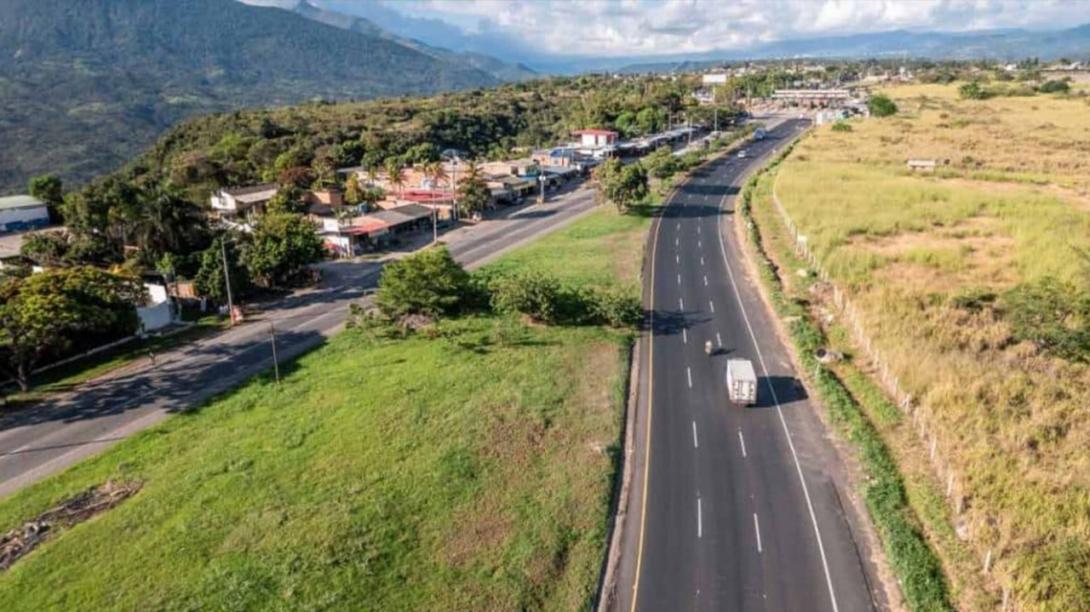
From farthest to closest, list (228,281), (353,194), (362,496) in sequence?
(353,194), (228,281), (362,496)

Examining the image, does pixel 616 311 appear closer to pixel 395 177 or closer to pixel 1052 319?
pixel 1052 319

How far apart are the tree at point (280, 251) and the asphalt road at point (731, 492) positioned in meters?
31.7

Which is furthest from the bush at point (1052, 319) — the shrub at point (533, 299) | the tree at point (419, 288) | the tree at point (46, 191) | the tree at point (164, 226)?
the tree at point (46, 191)

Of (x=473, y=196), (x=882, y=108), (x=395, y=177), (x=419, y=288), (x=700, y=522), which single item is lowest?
(x=700, y=522)

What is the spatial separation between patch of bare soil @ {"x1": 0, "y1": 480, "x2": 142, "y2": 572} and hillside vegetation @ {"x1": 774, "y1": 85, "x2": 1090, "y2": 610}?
1340 inches

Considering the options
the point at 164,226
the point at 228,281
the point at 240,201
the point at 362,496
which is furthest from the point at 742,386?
the point at 240,201

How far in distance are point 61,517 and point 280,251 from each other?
32081mm

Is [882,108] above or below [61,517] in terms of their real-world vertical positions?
above

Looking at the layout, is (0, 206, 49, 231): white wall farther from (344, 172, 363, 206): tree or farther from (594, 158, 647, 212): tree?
(594, 158, 647, 212): tree

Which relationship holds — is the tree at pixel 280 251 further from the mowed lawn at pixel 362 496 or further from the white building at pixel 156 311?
the mowed lawn at pixel 362 496

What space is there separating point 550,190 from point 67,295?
7358cm

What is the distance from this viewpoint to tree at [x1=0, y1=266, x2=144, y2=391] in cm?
3816

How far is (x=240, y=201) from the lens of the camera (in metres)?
83.8

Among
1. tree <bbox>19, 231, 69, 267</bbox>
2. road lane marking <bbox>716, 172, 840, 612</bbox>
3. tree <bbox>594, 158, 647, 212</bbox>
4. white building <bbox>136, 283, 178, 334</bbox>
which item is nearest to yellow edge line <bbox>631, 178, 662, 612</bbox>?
road lane marking <bbox>716, 172, 840, 612</bbox>
